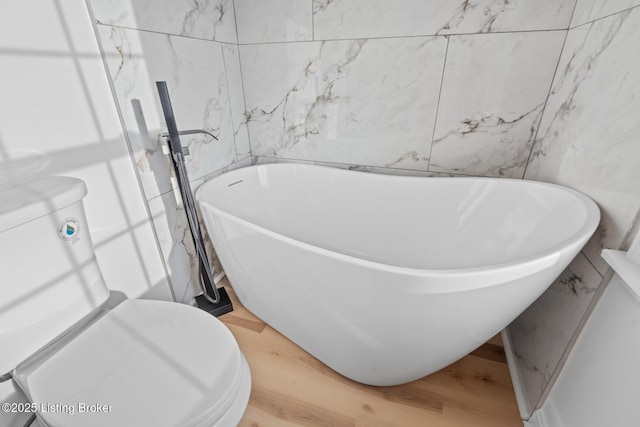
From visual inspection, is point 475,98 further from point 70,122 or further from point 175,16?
point 70,122

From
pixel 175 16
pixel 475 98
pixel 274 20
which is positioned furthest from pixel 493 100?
pixel 175 16

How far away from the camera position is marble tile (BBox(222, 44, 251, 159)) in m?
1.61

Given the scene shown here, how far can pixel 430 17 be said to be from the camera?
1.29 metres

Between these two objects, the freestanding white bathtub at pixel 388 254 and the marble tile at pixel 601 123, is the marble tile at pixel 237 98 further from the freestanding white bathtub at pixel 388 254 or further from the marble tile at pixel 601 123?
the marble tile at pixel 601 123

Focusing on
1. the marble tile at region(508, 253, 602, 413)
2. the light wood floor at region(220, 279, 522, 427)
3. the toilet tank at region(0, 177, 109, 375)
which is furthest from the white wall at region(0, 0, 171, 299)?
the marble tile at region(508, 253, 602, 413)

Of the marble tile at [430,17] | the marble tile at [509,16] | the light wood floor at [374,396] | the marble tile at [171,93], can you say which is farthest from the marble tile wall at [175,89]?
the marble tile at [509,16]

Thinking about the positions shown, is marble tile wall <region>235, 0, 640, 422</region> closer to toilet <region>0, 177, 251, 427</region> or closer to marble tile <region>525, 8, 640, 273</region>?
marble tile <region>525, 8, 640, 273</region>

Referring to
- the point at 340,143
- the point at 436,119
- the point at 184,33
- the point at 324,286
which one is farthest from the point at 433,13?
the point at 324,286

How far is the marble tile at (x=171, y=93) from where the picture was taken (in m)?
1.07

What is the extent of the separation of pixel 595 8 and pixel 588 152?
508mm

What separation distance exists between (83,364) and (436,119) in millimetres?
1610

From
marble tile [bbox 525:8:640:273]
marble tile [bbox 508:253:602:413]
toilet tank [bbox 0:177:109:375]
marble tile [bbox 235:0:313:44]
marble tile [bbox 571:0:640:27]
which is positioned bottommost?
marble tile [bbox 508:253:602:413]

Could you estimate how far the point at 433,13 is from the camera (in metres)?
1.28

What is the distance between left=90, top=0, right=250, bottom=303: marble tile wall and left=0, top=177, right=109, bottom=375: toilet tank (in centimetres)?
40
